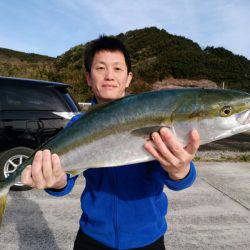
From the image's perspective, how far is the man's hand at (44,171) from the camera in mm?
2350

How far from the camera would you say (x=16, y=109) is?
22.5 ft

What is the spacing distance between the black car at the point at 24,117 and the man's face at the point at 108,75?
167 inches

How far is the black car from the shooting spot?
22.4ft

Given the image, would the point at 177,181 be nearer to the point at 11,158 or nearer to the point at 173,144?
the point at 173,144

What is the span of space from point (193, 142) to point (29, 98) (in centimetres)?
524

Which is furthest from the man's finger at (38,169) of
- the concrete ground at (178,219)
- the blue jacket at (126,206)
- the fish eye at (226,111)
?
the concrete ground at (178,219)

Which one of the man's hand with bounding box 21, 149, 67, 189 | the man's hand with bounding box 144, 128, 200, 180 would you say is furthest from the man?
the man's hand with bounding box 144, 128, 200, 180

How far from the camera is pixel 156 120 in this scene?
6.98 feet

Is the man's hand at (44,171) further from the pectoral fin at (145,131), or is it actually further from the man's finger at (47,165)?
the pectoral fin at (145,131)

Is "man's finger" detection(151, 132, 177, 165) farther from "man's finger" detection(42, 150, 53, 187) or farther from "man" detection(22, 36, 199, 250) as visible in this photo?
"man's finger" detection(42, 150, 53, 187)

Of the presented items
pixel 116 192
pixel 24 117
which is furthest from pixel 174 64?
pixel 116 192

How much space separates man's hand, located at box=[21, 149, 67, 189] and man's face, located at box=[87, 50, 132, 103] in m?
0.55

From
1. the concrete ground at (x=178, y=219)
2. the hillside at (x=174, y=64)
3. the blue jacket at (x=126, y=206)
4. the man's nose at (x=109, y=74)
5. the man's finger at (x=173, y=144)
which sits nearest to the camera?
the man's finger at (x=173, y=144)

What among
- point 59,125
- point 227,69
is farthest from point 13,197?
point 227,69
